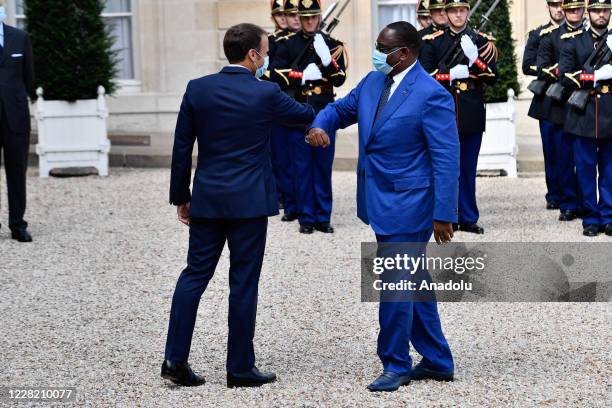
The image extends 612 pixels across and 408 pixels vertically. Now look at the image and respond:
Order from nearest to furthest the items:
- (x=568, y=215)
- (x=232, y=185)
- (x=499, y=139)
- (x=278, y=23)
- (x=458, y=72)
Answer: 1. (x=232, y=185)
2. (x=458, y=72)
3. (x=568, y=215)
4. (x=278, y=23)
5. (x=499, y=139)

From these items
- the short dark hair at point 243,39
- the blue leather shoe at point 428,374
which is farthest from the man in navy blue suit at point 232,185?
the blue leather shoe at point 428,374

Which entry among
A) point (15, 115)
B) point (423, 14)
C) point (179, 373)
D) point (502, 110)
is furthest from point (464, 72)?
point (179, 373)

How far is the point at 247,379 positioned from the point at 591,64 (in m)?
5.17

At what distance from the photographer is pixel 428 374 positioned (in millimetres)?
6363

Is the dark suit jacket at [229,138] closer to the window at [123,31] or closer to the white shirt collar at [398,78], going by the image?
the white shirt collar at [398,78]

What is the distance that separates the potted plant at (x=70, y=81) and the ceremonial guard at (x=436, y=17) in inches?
201

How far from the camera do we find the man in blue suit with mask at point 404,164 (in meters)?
6.06

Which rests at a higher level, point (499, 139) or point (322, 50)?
point (322, 50)

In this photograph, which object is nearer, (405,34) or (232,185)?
(405,34)

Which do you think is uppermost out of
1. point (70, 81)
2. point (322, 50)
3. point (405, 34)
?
point (405, 34)

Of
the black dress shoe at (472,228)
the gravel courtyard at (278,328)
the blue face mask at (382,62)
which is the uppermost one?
the blue face mask at (382,62)

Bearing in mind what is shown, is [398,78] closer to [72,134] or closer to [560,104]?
[560,104]

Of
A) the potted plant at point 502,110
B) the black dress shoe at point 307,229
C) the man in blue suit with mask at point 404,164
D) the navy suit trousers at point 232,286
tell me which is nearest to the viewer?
the man in blue suit with mask at point 404,164

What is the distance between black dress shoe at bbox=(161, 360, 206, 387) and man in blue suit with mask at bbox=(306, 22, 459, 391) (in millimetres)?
853
